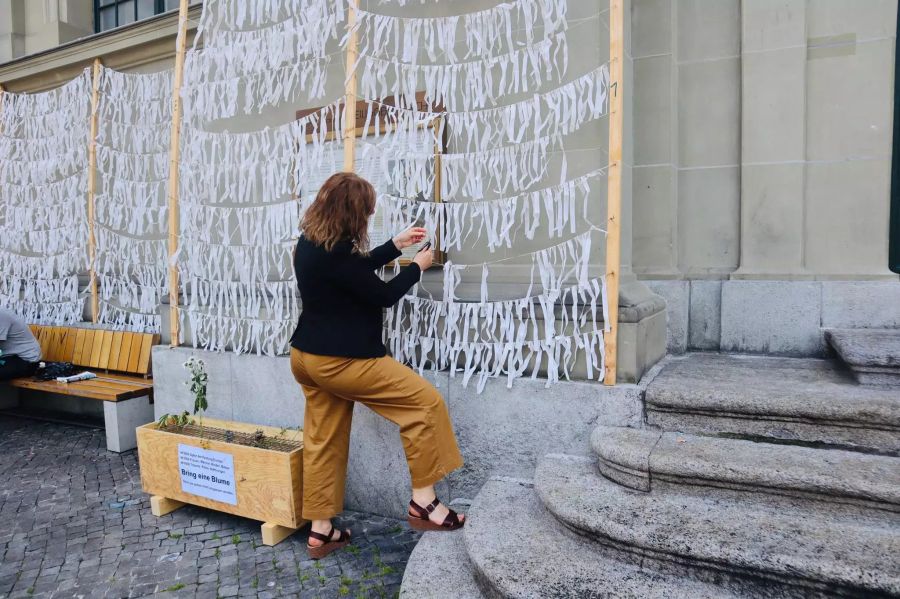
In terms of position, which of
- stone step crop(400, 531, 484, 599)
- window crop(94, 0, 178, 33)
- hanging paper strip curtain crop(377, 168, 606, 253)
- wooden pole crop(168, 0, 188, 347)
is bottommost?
stone step crop(400, 531, 484, 599)

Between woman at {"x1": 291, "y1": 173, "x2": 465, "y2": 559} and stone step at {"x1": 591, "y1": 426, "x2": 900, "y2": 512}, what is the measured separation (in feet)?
3.02

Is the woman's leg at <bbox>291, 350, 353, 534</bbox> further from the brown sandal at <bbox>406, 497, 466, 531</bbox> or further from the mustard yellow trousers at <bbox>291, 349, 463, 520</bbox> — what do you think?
the brown sandal at <bbox>406, 497, 466, 531</bbox>

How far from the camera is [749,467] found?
9.02 ft

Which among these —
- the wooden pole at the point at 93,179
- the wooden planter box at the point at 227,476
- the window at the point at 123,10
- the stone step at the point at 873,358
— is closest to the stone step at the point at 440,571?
the wooden planter box at the point at 227,476

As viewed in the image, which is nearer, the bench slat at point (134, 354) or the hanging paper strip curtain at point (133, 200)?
the hanging paper strip curtain at point (133, 200)

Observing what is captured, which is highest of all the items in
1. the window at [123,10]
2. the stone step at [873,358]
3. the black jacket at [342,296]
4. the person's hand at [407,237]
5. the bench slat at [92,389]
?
the window at [123,10]

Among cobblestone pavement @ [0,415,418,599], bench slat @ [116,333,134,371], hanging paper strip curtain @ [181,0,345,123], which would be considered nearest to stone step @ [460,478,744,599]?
cobblestone pavement @ [0,415,418,599]

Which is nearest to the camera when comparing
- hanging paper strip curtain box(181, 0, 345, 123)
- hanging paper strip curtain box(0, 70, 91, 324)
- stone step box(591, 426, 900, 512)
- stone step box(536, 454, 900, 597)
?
stone step box(536, 454, 900, 597)

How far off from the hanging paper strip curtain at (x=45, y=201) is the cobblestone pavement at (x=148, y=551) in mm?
2689

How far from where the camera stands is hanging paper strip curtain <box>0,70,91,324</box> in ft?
21.8

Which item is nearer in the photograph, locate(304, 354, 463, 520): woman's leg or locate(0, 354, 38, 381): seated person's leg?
locate(304, 354, 463, 520): woman's leg

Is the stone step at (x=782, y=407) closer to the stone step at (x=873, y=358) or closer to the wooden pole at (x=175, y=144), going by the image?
the stone step at (x=873, y=358)

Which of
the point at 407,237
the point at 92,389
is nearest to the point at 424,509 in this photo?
the point at 407,237

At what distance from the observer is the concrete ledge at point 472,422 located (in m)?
3.52
